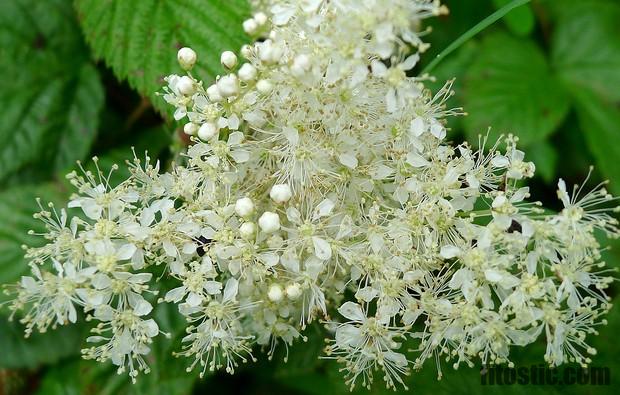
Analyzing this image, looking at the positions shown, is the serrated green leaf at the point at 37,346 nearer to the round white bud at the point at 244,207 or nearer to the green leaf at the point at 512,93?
the round white bud at the point at 244,207

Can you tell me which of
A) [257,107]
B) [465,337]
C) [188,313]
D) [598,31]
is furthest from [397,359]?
[598,31]

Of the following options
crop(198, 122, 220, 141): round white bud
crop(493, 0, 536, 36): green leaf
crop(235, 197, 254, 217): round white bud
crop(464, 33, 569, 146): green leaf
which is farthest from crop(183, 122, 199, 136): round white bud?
crop(493, 0, 536, 36): green leaf

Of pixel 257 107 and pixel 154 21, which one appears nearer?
pixel 257 107

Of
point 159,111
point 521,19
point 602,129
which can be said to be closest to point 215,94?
point 159,111

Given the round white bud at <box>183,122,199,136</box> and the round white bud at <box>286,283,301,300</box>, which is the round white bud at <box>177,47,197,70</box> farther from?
the round white bud at <box>286,283,301,300</box>

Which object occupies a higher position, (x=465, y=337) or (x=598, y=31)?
(x=598, y=31)

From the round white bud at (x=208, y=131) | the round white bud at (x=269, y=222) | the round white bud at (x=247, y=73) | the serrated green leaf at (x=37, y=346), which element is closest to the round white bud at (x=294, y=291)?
the round white bud at (x=269, y=222)

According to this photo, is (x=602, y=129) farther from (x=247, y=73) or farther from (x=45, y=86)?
(x=45, y=86)

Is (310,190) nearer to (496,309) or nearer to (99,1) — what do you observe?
(496,309)
